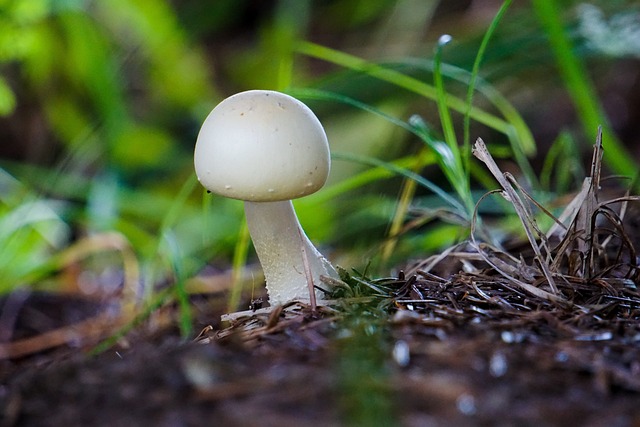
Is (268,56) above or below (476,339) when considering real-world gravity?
above

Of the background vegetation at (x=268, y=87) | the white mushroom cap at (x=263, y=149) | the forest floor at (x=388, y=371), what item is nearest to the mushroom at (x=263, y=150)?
the white mushroom cap at (x=263, y=149)

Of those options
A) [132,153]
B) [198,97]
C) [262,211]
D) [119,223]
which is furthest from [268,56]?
[262,211]

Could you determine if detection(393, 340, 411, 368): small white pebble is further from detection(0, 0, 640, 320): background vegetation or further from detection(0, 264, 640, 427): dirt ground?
detection(0, 0, 640, 320): background vegetation

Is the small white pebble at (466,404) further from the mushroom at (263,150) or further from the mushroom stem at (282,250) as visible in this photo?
the mushroom stem at (282,250)

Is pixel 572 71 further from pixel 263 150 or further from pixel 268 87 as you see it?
Answer: pixel 268 87

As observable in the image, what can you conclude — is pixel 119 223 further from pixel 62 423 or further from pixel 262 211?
pixel 62 423

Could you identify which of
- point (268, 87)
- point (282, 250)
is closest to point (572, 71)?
point (282, 250)
